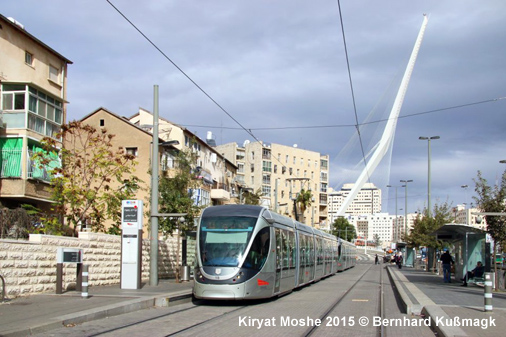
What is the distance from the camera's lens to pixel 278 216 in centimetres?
1934

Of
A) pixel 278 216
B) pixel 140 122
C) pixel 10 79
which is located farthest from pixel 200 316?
pixel 140 122

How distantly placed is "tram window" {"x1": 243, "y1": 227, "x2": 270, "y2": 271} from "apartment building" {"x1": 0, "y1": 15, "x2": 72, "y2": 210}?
11.7m

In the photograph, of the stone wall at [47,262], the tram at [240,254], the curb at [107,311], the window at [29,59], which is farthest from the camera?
the window at [29,59]

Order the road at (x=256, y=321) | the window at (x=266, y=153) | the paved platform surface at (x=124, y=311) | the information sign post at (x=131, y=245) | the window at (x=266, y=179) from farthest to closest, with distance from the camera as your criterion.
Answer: the window at (x=266, y=179), the window at (x=266, y=153), the information sign post at (x=131, y=245), the road at (x=256, y=321), the paved platform surface at (x=124, y=311)

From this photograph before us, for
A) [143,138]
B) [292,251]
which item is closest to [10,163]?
[292,251]

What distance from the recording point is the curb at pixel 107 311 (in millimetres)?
10266

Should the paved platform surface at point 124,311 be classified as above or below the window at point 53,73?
below

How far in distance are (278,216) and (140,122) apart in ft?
124

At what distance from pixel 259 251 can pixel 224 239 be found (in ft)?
3.48

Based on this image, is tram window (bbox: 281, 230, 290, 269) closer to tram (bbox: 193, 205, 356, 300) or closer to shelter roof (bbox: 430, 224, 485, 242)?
tram (bbox: 193, 205, 356, 300)

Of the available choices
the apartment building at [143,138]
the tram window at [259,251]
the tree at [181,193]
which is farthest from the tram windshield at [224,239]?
the apartment building at [143,138]

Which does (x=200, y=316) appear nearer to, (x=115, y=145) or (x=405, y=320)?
(x=405, y=320)

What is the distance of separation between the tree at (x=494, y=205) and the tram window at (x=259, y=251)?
443 inches

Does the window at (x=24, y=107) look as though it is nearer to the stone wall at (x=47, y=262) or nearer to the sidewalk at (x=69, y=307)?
the stone wall at (x=47, y=262)
